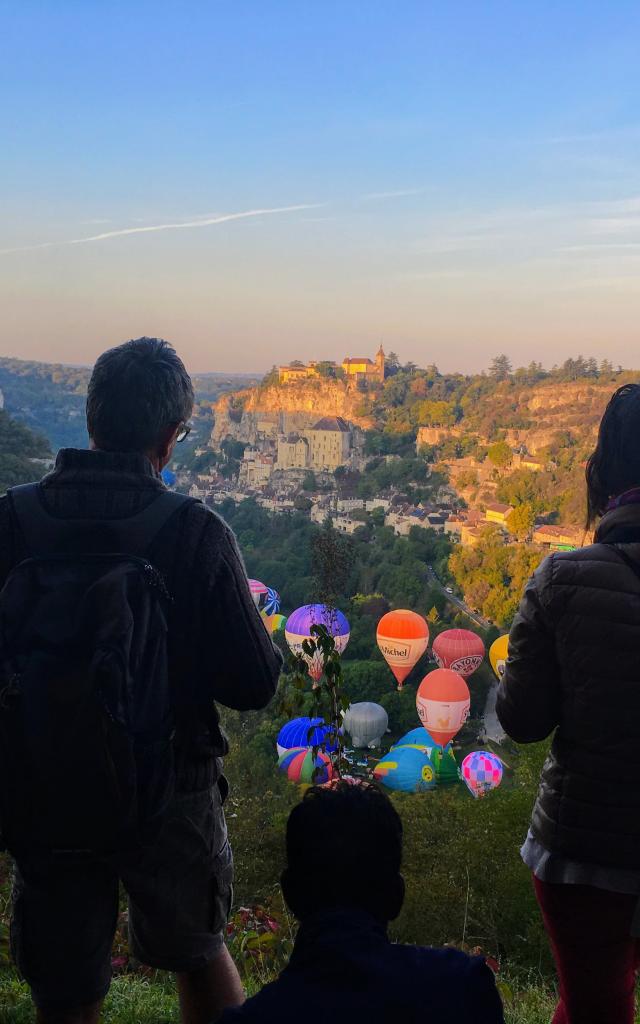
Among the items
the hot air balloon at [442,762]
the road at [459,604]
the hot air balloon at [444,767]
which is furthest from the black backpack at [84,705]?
the road at [459,604]

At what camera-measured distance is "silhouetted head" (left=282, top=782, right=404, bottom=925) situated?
31.3 inches

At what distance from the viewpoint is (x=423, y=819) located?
6.04 meters

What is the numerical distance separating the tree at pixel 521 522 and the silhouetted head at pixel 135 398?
26222mm

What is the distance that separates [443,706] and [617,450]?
41.3ft

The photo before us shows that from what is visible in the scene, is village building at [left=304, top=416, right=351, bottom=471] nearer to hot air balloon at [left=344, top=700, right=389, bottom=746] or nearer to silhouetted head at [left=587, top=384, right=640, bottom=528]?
hot air balloon at [left=344, top=700, right=389, bottom=746]

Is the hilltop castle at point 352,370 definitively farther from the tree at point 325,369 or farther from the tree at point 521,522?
the tree at point 521,522

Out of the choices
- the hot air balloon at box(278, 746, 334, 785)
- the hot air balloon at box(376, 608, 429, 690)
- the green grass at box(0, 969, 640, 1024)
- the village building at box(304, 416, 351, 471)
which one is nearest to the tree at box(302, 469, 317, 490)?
the village building at box(304, 416, 351, 471)

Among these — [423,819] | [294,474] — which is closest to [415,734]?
[423,819]

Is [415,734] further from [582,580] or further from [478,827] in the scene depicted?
[582,580]

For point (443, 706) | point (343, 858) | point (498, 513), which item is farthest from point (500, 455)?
point (343, 858)

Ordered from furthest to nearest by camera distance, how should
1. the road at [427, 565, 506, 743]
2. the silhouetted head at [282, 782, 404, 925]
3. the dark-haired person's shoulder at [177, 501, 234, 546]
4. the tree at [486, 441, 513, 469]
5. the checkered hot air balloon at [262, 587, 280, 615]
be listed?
the tree at [486, 441, 513, 469] → the checkered hot air balloon at [262, 587, 280, 615] → the road at [427, 565, 506, 743] → the dark-haired person's shoulder at [177, 501, 234, 546] → the silhouetted head at [282, 782, 404, 925]

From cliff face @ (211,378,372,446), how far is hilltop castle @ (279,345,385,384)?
4.88 feet

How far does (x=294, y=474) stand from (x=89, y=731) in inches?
1599

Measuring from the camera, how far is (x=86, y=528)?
1.01 metres
